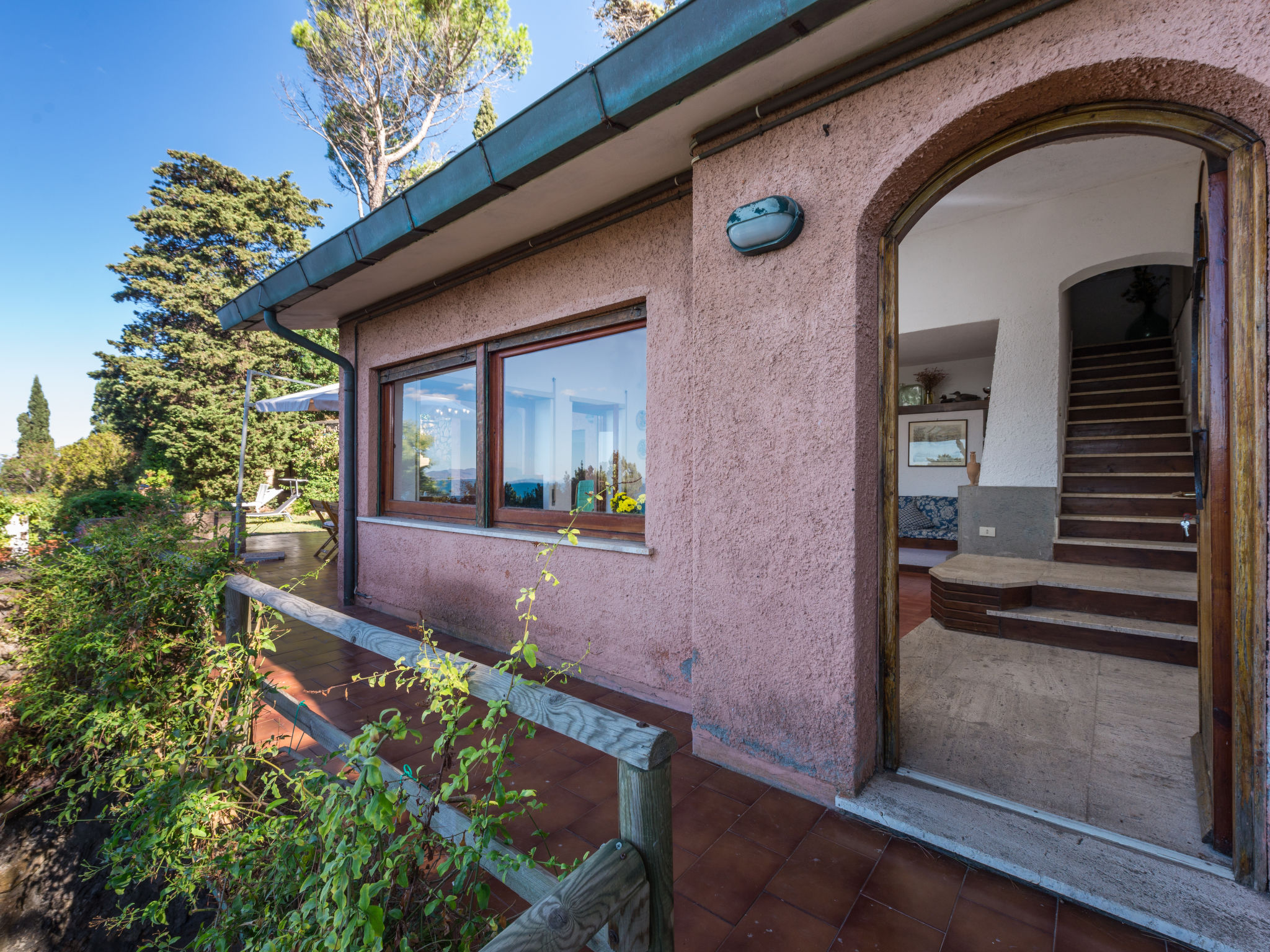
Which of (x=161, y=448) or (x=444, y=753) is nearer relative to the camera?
(x=444, y=753)

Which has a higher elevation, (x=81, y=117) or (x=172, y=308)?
(x=81, y=117)

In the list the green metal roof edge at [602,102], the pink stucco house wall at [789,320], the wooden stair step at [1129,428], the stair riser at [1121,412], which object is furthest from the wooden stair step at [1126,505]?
the green metal roof edge at [602,102]

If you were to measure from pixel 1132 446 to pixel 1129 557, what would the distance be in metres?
1.67

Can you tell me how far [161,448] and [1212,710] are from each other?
2028 cm

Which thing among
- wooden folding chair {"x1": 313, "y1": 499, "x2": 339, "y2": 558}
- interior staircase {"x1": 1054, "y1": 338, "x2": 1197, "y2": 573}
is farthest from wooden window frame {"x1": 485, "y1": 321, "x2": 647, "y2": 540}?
interior staircase {"x1": 1054, "y1": 338, "x2": 1197, "y2": 573}

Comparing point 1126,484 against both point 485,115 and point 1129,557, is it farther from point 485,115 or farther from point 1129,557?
point 485,115

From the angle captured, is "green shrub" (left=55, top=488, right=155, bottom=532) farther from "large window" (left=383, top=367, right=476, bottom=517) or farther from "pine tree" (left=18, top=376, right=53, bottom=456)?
"pine tree" (left=18, top=376, right=53, bottom=456)

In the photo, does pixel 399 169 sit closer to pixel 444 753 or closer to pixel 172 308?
pixel 172 308

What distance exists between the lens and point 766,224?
2.01 metres

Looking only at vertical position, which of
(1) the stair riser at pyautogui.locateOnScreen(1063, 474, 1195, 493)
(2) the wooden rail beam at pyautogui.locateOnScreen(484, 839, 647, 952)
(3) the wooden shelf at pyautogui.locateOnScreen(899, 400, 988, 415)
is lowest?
(2) the wooden rail beam at pyautogui.locateOnScreen(484, 839, 647, 952)

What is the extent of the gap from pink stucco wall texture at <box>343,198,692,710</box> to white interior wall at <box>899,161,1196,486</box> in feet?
12.6

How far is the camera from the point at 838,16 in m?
1.63

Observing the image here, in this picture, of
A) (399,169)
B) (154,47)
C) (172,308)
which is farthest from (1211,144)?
(172,308)

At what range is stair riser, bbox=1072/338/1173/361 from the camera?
7127 mm
